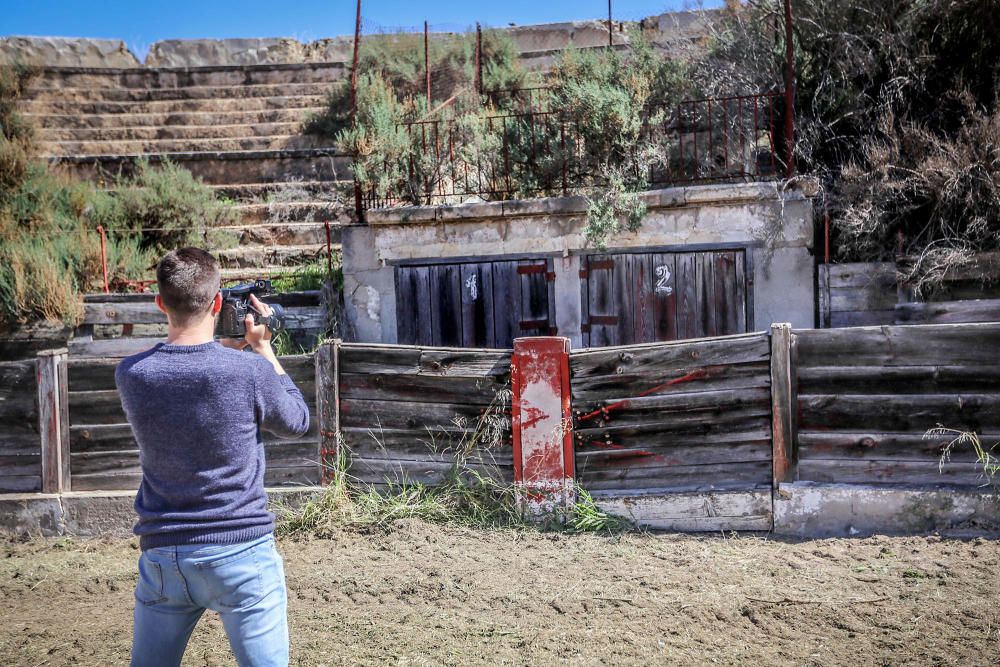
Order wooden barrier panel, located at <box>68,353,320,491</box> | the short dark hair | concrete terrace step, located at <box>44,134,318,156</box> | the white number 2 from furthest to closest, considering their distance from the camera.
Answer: concrete terrace step, located at <box>44,134,318,156</box> < the white number 2 < wooden barrier panel, located at <box>68,353,320,491</box> < the short dark hair

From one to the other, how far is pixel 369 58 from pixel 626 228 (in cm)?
1013

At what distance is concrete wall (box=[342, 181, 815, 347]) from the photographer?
792 centimetres

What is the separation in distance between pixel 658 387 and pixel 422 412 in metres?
1.72

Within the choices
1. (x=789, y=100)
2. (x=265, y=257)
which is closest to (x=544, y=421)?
(x=789, y=100)

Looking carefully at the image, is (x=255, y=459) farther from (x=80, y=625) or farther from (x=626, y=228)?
(x=626, y=228)

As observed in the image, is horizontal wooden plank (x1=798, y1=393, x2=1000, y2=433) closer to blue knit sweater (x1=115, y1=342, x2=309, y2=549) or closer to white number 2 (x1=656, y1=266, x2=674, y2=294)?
white number 2 (x1=656, y1=266, x2=674, y2=294)

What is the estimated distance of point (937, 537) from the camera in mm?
5219

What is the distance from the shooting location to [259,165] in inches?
→ 538

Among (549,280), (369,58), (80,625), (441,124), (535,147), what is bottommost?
(80,625)

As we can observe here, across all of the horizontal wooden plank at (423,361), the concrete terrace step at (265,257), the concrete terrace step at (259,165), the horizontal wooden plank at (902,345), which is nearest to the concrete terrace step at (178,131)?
the concrete terrace step at (259,165)

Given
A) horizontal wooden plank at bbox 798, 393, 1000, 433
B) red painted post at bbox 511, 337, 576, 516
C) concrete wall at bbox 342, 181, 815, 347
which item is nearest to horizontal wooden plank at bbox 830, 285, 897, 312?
concrete wall at bbox 342, 181, 815, 347

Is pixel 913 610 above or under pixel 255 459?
under

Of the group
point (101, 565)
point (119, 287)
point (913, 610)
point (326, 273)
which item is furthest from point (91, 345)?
point (913, 610)

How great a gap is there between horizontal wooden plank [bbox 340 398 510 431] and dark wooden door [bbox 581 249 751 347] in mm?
2946
